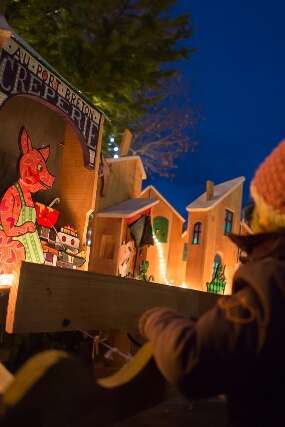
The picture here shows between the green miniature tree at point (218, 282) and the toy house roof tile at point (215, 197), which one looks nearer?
the green miniature tree at point (218, 282)

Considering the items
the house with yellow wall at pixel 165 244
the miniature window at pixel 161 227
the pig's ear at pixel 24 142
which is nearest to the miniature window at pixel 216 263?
the house with yellow wall at pixel 165 244

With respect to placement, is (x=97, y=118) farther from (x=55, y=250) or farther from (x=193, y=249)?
(x=193, y=249)

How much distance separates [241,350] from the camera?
3.03 feet

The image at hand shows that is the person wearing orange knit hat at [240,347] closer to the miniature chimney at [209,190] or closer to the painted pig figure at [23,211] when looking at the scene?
the painted pig figure at [23,211]

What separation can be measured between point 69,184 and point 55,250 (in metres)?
0.80

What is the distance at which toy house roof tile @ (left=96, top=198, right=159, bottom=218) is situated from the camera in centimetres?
748

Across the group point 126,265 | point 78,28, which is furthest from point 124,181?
point 78,28

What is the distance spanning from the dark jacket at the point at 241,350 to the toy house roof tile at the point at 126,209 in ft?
21.1

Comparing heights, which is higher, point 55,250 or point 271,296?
point 55,250

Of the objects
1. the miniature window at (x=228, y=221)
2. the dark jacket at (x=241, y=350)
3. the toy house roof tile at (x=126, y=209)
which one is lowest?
the dark jacket at (x=241, y=350)

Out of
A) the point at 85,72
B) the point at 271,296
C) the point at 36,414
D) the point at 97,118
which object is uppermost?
the point at 85,72

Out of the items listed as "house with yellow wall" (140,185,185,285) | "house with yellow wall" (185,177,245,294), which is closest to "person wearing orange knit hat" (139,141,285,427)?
"house with yellow wall" (140,185,185,285)

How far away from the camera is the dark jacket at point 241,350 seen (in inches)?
36.4

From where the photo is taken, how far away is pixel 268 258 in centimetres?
107
